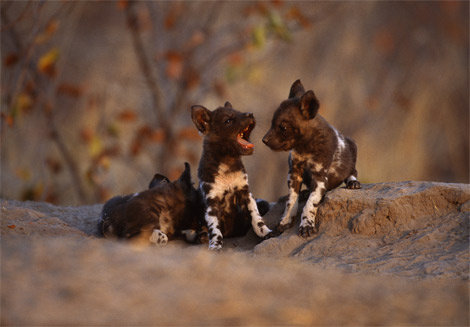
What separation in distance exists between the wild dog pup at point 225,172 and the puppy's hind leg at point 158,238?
46 centimetres

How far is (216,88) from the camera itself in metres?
11.5

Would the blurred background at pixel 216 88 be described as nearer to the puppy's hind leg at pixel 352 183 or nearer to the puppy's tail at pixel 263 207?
the puppy's tail at pixel 263 207

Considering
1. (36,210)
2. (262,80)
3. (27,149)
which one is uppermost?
(262,80)

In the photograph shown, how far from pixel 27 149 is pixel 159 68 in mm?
3108

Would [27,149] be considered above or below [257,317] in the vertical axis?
above

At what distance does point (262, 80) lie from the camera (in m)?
13.4

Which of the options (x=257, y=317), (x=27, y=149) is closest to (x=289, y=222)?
(x=257, y=317)

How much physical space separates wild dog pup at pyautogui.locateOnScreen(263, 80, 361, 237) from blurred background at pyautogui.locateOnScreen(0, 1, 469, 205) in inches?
167

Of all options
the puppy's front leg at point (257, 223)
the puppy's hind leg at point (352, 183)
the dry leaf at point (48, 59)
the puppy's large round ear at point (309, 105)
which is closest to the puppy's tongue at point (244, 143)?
the puppy's front leg at point (257, 223)

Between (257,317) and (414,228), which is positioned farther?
(414,228)

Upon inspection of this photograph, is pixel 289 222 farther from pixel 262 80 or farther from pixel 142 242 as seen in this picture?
pixel 262 80

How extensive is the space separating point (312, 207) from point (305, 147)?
1.97 ft

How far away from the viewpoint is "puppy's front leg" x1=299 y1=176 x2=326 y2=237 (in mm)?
5688

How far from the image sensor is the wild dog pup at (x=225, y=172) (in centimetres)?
594
